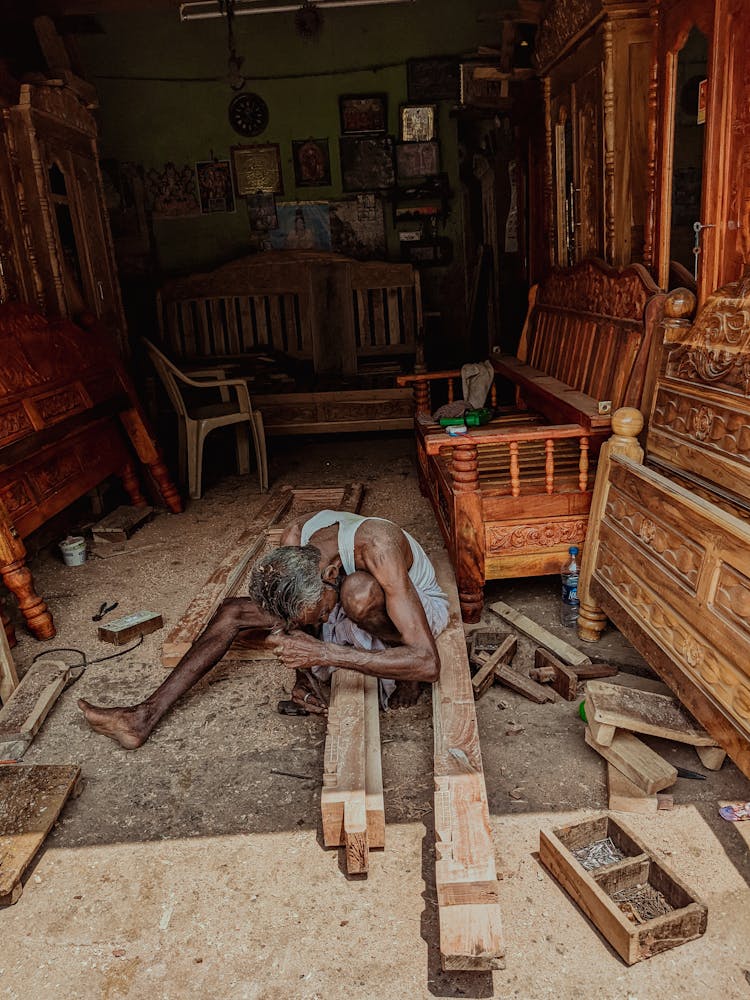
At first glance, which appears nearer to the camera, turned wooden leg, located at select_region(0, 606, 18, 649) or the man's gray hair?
the man's gray hair

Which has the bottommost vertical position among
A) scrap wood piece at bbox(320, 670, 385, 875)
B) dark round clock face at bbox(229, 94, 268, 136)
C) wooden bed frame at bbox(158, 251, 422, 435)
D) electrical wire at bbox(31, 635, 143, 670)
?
electrical wire at bbox(31, 635, 143, 670)

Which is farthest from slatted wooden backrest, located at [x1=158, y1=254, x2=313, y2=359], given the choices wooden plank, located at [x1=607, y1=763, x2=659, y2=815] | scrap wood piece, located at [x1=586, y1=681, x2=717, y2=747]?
wooden plank, located at [x1=607, y1=763, x2=659, y2=815]

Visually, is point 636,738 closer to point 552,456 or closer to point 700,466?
point 700,466

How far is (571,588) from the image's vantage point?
4.09 meters

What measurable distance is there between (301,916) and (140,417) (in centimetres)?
483

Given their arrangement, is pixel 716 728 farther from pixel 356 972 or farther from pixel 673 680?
pixel 356 972

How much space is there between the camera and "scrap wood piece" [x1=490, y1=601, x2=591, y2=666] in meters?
3.65

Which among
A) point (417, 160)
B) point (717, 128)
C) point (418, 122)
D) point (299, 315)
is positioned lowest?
point (299, 315)

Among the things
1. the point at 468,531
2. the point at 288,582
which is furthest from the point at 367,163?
the point at 288,582

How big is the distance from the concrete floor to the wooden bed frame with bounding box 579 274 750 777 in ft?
1.41

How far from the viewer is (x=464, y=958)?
2006 millimetres

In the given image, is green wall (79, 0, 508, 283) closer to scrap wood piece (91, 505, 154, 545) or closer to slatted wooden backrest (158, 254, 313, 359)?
slatted wooden backrest (158, 254, 313, 359)

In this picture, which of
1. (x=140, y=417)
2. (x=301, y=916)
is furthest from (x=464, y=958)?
(x=140, y=417)

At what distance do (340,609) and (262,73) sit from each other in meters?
8.49
